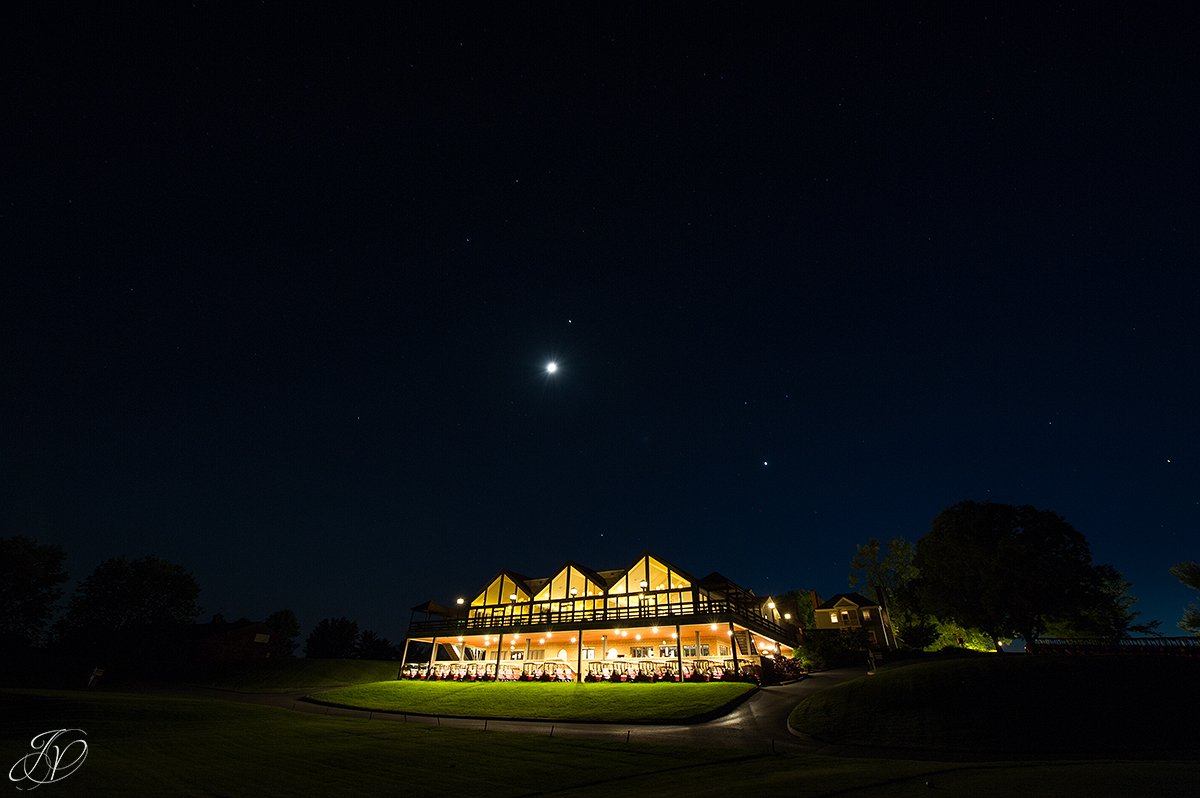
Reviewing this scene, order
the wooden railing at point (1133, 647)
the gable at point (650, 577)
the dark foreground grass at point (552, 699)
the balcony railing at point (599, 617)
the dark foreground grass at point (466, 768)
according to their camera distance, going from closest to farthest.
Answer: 1. the dark foreground grass at point (466, 768)
2. the dark foreground grass at point (552, 699)
3. the wooden railing at point (1133, 647)
4. the balcony railing at point (599, 617)
5. the gable at point (650, 577)

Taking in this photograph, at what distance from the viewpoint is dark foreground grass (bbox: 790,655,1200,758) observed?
18859 millimetres

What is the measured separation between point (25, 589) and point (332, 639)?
3803 centimetres

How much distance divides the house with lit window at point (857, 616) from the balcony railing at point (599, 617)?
62.9 feet

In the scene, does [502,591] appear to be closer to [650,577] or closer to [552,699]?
[650,577]

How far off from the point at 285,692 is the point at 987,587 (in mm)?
53529

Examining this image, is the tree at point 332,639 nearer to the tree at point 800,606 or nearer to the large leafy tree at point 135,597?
the large leafy tree at point 135,597

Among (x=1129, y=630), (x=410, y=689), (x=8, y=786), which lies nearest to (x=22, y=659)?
(x=410, y=689)

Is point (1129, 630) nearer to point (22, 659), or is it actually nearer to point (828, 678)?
point (828, 678)

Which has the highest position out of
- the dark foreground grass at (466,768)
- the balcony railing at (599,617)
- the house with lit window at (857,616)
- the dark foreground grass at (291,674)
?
the house with lit window at (857,616)

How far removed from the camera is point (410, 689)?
117 feet

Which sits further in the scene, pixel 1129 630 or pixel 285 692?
pixel 1129 630

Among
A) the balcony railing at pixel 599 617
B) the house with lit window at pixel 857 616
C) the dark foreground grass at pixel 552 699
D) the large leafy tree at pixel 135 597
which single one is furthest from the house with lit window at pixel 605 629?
the large leafy tree at pixel 135 597

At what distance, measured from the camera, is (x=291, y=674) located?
1909 inches

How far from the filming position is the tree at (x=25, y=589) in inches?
2430
